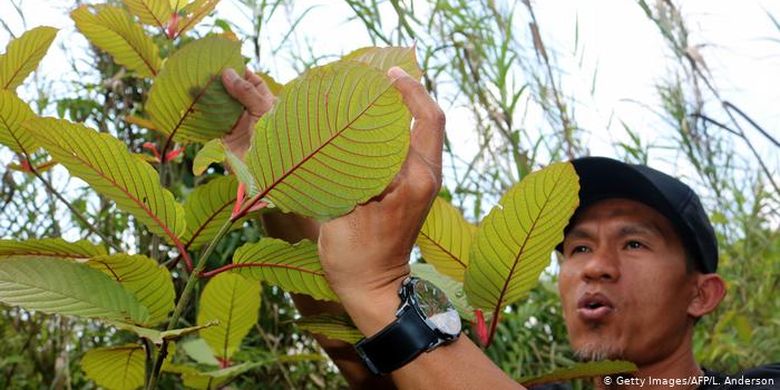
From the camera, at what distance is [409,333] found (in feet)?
2.84

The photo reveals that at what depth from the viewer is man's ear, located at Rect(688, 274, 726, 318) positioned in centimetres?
183

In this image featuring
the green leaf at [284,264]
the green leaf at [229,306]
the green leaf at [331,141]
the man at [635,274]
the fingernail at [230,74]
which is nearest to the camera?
the green leaf at [331,141]

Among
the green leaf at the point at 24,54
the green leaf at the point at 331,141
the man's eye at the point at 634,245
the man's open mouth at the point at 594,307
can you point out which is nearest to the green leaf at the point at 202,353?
the green leaf at the point at 24,54

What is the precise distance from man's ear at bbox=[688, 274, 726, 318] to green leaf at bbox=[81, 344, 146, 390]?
3.95 feet

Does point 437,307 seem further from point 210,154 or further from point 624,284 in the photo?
point 624,284

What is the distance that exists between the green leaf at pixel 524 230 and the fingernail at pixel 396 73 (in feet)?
0.45

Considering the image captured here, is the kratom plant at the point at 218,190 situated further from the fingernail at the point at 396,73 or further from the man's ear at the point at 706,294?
the man's ear at the point at 706,294

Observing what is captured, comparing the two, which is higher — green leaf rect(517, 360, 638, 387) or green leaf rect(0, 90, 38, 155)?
green leaf rect(0, 90, 38, 155)

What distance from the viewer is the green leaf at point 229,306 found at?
1112mm

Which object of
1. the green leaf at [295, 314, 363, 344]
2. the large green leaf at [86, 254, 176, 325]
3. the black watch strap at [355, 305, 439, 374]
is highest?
the large green leaf at [86, 254, 176, 325]

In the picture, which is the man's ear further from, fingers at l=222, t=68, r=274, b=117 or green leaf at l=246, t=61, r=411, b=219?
green leaf at l=246, t=61, r=411, b=219

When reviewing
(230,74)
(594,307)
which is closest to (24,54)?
(230,74)

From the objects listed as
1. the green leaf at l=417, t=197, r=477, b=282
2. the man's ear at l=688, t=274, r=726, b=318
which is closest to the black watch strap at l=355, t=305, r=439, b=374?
the green leaf at l=417, t=197, r=477, b=282

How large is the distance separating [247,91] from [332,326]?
0.76 feet
